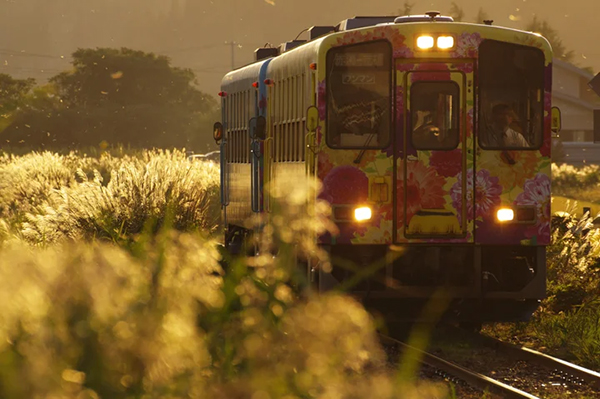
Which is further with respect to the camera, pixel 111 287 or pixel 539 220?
pixel 539 220

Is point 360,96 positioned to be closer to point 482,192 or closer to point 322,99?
point 322,99

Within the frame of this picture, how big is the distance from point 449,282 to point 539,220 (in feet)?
3.52

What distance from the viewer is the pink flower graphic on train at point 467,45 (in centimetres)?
1235

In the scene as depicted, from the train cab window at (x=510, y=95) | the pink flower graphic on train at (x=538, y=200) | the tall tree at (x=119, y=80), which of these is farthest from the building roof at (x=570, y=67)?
the pink flower graphic on train at (x=538, y=200)

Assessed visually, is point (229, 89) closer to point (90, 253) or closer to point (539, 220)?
point (539, 220)

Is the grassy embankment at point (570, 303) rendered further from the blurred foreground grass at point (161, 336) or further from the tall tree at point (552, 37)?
the tall tree at point (552, 37)

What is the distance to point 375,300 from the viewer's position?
12.6 metres

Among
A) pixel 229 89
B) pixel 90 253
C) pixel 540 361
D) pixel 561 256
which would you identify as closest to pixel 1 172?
pixel 229 89

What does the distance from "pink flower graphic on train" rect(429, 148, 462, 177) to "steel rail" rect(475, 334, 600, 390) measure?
1664 millimetres

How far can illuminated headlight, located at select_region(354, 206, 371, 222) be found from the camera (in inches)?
480

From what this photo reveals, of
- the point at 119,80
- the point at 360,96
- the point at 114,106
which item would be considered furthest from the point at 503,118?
the point at 119,80

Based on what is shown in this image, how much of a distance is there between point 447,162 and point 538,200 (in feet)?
3.24

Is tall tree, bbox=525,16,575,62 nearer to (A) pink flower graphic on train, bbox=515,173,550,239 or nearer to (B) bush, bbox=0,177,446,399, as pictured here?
(A) pink flower graphic on train, bbox=515,173,550,239

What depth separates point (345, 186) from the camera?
1217cm
